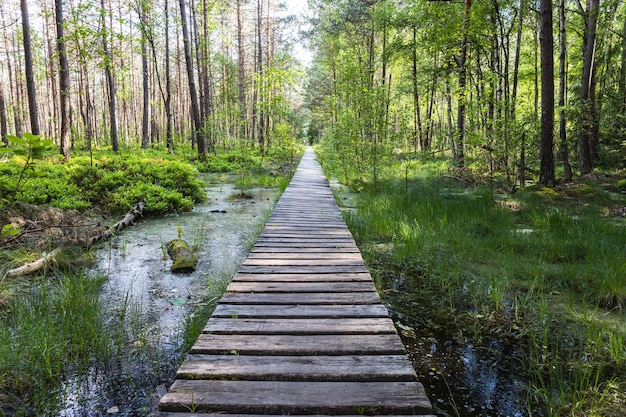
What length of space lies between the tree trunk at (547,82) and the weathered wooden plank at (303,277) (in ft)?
23.0

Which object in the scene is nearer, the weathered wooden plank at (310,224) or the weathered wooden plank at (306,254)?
the weathered wooden plank at (306,254)

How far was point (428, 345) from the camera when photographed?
2.79m

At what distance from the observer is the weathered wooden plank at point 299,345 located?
81.9 inches

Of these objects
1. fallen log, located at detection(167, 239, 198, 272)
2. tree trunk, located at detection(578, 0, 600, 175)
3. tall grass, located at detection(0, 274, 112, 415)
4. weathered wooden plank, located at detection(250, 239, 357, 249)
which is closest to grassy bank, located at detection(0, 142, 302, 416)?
tall grass, located at detection(0, 274, 112, 415)

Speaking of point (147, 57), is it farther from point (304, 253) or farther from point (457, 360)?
point (457, 360)

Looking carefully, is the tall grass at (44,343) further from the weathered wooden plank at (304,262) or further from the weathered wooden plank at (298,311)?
the weathered wooden plank at (304,262)

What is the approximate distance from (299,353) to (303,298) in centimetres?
81

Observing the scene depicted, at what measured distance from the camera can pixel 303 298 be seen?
288 cm

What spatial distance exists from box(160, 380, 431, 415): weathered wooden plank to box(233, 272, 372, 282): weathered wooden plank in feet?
4.97

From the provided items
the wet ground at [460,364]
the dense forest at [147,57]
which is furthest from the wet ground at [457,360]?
the dense forest at [147,57]

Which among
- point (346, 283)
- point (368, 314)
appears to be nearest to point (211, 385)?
point (368, 314)

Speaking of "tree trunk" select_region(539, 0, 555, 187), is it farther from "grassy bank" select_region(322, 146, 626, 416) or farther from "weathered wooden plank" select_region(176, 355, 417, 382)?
"weathered wooden plank" select_region(176, 355, 417, 382)

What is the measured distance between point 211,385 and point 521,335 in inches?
97.7

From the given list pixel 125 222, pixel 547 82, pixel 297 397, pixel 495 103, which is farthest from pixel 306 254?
pixel 547 82
